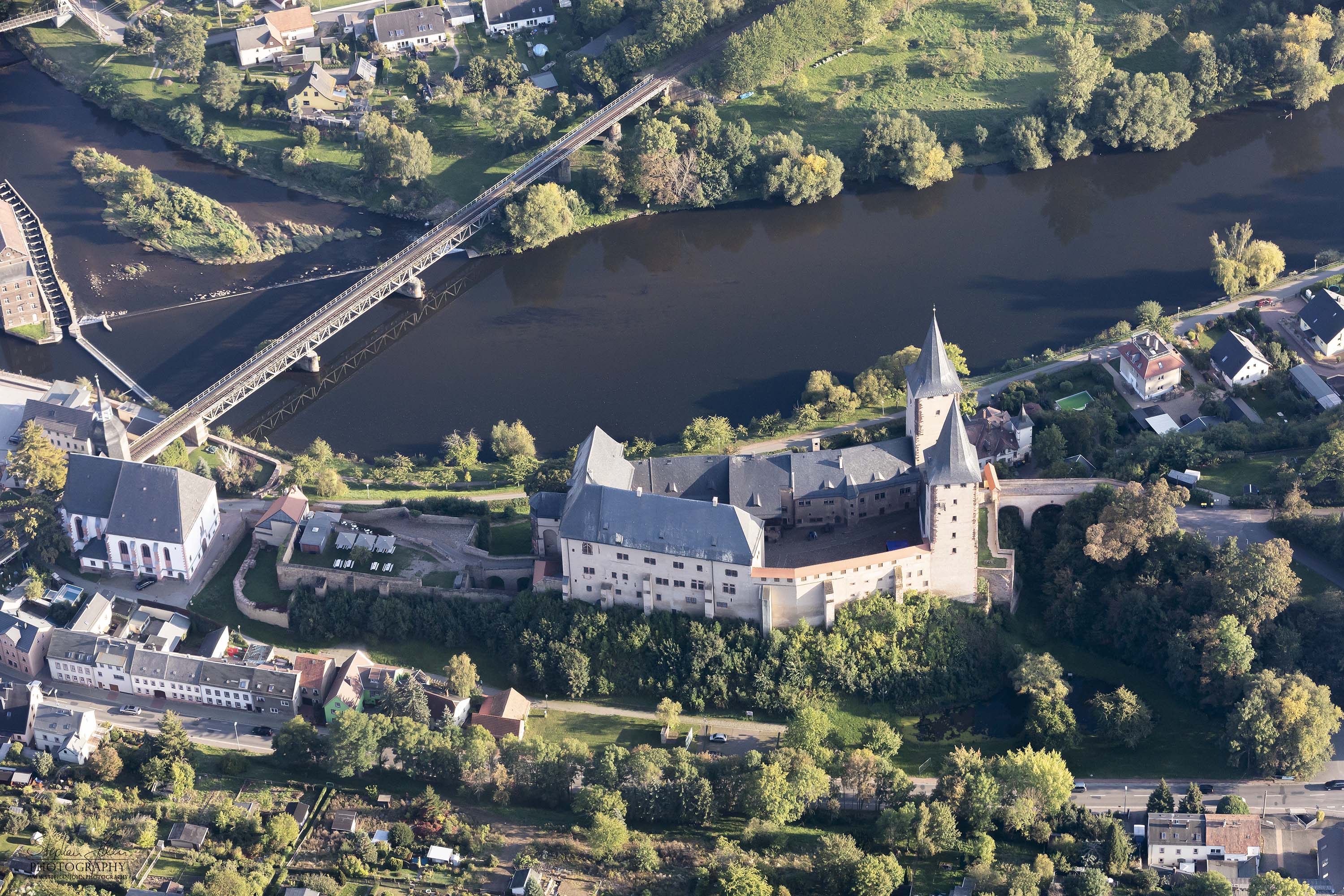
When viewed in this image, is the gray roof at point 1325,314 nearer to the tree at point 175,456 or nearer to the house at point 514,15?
the house at point 514,15

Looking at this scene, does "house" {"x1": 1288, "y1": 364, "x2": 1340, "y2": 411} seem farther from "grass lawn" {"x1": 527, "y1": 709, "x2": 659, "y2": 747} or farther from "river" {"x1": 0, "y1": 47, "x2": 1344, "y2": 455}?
"grass lawn" {"x1": 527, "y1": 709, "x2": 659, "y2": 747}

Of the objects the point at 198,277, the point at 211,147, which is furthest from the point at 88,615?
the point at 211,147

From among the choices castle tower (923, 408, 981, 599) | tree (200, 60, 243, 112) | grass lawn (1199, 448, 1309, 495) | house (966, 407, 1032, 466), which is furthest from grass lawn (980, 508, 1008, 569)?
tree (200, 60, 243, 112)

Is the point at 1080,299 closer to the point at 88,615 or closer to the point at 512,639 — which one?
the point at 512,639

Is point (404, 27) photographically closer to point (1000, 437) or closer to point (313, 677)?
point (1000, 437)

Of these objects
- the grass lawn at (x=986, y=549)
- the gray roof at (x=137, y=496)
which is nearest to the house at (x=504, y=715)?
the gray roof at (x=137, y=496)
